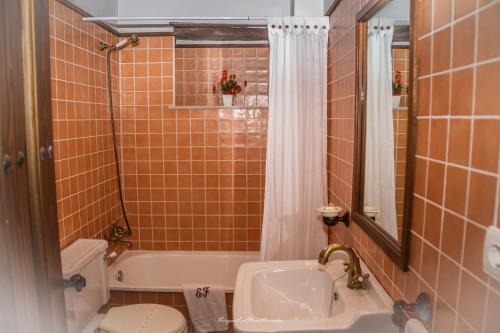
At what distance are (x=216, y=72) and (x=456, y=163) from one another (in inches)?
96.6

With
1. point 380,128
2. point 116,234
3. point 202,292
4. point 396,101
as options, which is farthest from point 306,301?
point 116,234

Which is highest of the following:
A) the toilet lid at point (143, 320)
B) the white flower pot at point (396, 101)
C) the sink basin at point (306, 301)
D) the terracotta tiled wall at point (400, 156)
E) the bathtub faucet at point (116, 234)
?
the white flower pot at point (396, 101)

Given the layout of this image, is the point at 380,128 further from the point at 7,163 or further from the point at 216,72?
the point at 216,72

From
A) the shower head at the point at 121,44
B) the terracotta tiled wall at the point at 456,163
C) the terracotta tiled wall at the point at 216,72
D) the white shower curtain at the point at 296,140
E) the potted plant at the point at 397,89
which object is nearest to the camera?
the terracotta tiled wall at the point at 456,163

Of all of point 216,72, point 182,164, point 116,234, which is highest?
point 216,72

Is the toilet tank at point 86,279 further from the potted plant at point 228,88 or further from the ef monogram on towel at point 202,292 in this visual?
the potted plant at point 228,88

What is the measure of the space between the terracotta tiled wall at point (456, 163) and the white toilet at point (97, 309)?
136cm

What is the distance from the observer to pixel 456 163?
95 centimetres

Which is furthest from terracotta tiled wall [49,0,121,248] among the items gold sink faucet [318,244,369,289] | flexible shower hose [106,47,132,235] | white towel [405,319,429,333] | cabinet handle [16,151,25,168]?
white towel [405,319,429,333]

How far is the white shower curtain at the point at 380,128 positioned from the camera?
1.48m

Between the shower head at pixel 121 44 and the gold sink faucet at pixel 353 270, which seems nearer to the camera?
the gold sink faucet at pixel 353 270

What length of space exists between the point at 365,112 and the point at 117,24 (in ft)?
7.09

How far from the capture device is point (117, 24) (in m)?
3.04

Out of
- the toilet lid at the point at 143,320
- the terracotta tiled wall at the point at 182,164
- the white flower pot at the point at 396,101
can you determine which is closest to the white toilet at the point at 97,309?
the toilet lid at the point at 143,320
